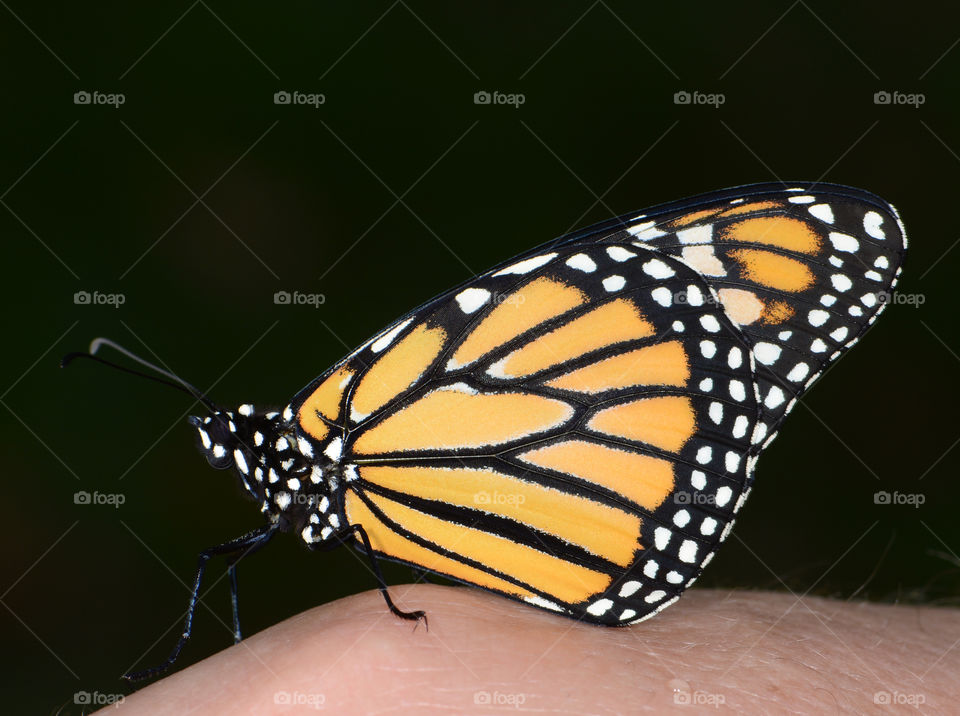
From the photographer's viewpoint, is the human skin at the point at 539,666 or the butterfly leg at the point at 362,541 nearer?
the human skin at the point at 539,666

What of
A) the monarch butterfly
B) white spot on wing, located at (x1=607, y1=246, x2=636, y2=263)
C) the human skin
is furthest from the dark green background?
white spot on wing, located at (x1=607, y1=246, x2=636, y2=263)

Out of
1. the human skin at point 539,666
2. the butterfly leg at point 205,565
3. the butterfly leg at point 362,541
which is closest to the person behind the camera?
the human skin at point 539,666

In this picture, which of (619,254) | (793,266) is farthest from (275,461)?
(793,266)

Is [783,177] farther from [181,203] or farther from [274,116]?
[181,203]

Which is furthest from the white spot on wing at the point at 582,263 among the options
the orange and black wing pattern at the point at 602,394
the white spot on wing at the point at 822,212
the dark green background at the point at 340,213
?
the dark green background at the point at 340,213

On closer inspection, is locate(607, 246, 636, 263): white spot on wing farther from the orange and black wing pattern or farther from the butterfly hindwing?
the butterfly hindwing

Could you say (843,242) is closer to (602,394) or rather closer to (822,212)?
(822,212)

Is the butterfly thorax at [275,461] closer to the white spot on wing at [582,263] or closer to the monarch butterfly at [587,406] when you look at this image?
the monarch butterfly at [587,406]
